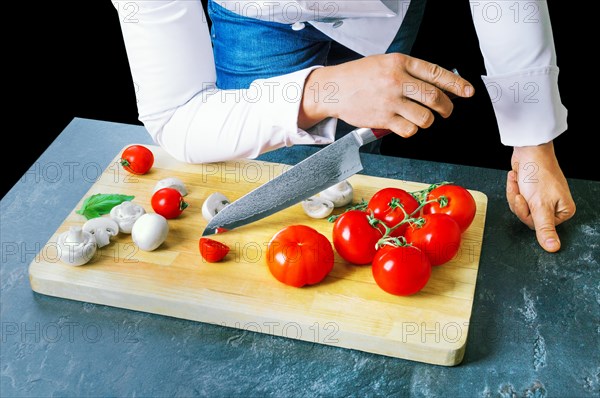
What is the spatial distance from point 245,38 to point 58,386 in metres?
0.78

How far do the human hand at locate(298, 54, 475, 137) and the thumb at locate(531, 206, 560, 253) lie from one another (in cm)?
32

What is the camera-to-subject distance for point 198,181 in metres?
1.67

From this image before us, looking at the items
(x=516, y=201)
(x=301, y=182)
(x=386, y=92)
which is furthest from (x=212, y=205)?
(x=516, y=201)

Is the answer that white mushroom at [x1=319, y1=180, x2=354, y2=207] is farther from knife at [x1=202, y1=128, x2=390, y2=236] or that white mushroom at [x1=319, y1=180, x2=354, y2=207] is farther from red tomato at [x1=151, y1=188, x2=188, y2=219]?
red tomato at [x1=151, y1=188, x2=188, y2=219]

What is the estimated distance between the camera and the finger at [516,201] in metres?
1.60

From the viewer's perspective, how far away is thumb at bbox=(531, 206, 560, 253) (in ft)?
5.07

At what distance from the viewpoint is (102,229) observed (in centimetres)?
150

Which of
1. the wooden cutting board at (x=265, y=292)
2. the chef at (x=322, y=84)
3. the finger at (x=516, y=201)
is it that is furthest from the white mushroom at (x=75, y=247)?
the finger at (x=516, y=201)

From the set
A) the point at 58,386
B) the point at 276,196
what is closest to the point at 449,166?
the point at 276,196

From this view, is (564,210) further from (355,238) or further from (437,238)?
(355,238)

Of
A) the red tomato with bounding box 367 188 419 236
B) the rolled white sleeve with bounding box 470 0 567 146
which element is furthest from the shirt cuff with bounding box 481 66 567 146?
the red tomato with bounding box 367 188 419 236

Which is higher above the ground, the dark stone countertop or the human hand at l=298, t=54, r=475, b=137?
the human hand at l=298, t=54, r=475, b=137

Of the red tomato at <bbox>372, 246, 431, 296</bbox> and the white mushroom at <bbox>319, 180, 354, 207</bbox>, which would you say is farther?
the white mushroom at <bbox>319, 180, 354, 207</bbox>

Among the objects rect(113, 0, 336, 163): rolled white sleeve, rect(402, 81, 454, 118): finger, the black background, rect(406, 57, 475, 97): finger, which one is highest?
rect(406, 57, 475, 97): finger
